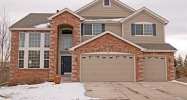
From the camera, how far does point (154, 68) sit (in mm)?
22016

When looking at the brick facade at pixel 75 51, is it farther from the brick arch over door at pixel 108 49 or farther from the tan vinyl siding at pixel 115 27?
the tan vinyl siding at pixel 115 27

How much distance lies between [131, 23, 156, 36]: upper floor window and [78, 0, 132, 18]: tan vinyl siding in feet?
8.74

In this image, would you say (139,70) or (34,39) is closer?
(139,70)

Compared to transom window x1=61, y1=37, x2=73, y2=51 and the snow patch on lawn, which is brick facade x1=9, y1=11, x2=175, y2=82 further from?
the snow patch on lawn

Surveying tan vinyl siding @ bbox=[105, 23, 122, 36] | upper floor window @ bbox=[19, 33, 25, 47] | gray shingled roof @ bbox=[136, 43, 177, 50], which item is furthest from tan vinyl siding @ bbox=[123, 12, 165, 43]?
upper floor window @ bbox=[19, 33, 25, 47]

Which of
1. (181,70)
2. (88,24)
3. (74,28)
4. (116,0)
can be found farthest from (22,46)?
(181,70)

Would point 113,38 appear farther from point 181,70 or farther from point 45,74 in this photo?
point 181,70

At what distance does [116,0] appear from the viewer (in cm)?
2586

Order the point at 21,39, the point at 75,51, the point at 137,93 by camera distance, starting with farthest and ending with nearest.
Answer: the point at 21,39
the point at 75,51
the point at 137,93

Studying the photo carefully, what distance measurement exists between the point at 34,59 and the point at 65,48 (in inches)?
141

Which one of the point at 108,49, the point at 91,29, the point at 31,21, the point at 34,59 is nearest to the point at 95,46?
the point at 108,49

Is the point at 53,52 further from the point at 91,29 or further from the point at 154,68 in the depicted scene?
the point at 154,68

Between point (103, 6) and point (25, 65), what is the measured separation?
1076cm

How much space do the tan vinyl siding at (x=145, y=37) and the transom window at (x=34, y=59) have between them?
30.3ft
